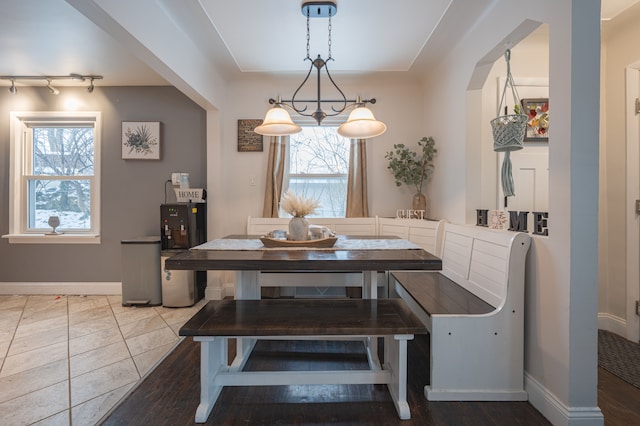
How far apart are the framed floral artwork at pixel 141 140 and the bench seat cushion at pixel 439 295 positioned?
3204mm

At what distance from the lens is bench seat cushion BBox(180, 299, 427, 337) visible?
1628 millimetres

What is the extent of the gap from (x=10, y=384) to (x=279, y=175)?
2773 millimetres

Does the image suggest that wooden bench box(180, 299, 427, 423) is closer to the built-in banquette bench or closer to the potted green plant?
the built-in banquette bench

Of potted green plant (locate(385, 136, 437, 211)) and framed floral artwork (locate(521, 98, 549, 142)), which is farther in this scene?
potted green plant (locate(385, 136, 437, 211))

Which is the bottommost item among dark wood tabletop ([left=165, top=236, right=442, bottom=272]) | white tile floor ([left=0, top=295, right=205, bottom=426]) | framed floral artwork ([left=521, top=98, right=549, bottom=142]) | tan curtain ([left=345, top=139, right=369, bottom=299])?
white tile floor ([left=0, top=295, right=205, bottom=426])

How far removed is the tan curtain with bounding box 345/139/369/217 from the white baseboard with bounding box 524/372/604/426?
228 centimetres

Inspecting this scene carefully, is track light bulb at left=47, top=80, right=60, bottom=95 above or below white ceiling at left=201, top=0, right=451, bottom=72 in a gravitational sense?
below

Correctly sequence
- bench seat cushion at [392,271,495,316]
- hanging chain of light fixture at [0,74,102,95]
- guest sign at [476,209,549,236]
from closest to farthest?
1. guest sign at [476,209,549,236]
2. bench seat cushion at [392,271,495,316]
3. hanging chain of light fixture at [0,74,102,95]

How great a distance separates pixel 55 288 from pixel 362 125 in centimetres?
429

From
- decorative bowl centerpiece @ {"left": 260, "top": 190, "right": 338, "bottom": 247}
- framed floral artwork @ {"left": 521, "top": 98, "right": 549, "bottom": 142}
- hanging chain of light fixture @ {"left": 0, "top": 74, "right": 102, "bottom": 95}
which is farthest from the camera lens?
hanging chain of light fixture @ {"left": 0, "top": 74, "right": 102, "bottom": 95}

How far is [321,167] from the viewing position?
392 cm

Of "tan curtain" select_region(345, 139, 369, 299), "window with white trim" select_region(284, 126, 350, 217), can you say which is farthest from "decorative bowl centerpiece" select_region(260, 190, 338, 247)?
"window with white trim" select_region(284, 126, 350, 217)

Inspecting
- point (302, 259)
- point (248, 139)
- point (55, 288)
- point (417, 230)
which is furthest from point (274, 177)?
point (55, 288)

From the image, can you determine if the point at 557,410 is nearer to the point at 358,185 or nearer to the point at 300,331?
the point at 300,331
